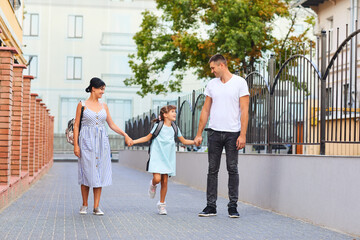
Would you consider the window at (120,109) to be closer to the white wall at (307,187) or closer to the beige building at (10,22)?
the beige building at (10,22)

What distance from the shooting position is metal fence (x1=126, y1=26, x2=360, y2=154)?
841 cm

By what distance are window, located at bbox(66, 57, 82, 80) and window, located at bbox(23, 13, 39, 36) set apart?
125 inches

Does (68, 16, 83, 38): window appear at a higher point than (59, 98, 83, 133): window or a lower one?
higher

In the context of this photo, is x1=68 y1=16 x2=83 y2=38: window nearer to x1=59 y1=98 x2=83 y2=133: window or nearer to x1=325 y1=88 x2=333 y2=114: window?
x1=59 y1=98 x2=83 y2=133: window

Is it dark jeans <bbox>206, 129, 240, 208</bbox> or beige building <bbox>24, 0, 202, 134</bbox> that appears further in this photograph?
beige building <bbox>24, 0, 202, 134</bbox>

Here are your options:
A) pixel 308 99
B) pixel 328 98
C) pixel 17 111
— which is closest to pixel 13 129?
pixel 17 111

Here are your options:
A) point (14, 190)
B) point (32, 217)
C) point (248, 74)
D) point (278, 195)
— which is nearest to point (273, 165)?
point (278, 195)

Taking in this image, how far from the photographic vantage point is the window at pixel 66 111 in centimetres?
5131

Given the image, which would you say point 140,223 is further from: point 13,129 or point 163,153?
point 13,129

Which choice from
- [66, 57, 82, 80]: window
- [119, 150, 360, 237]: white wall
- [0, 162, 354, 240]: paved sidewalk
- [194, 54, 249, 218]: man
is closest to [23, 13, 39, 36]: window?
[66, 57, 82, 80]: window

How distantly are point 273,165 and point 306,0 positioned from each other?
2288 cm

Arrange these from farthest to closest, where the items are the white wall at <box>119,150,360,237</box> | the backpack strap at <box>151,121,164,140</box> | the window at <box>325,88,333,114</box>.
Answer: the backpack strap at <box>151,121,164,140</box>, the window at <box>325,88,333,114</box>, the white wall at <box>119,150,360,237</box>

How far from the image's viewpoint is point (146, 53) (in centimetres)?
3688

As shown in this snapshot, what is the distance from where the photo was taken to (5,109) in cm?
1076
